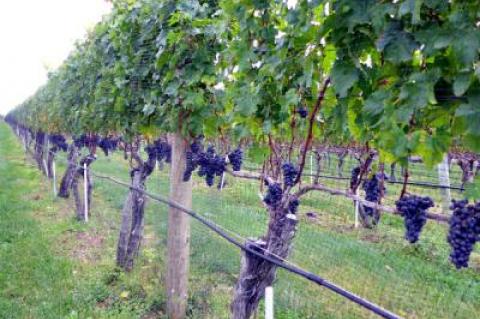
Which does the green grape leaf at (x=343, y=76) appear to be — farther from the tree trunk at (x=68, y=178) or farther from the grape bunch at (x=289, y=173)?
the tree trunk at (x=68, y=178)

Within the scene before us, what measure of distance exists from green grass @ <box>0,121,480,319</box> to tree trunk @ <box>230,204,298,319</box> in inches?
70.1

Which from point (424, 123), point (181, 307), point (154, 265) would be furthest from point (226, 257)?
point (424, 123)

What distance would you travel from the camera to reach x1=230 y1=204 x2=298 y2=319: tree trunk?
2.70 metres

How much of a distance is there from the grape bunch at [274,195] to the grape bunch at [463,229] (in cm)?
124

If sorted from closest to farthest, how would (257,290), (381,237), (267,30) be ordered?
(267,30)
(257,290)
(381,237)

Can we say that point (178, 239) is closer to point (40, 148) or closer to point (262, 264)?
point (262, 264)

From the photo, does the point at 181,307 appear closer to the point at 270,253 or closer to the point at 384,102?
the point at 270,253

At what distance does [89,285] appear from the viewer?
5539 millimetres

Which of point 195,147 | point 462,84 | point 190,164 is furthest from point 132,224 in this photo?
point 462,84

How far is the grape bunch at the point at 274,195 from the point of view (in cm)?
277

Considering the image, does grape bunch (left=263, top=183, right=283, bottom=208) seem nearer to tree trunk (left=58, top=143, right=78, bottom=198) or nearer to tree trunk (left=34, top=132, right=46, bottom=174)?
tree trunk (left=58, top=143, right=78, bottom=198)

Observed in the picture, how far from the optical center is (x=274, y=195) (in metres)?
2.80

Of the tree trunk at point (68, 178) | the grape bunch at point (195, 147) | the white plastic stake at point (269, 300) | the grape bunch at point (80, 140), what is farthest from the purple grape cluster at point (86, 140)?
the white plastic stake at point (269, 300)

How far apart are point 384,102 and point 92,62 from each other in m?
5.77
